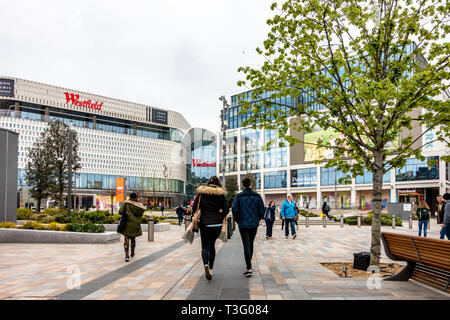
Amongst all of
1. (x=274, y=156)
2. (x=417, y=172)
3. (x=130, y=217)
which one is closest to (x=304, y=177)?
(x=274, y=156)

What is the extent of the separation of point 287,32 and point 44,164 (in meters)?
33.7

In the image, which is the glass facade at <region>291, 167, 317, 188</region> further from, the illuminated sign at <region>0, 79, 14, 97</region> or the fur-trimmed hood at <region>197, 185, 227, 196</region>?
the illuminated sign at <region>0, 79, 14, 97</region>

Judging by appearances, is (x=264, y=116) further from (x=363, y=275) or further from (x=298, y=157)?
(x=298, y=157)

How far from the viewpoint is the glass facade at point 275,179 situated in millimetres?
74438

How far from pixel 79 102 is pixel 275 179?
5690 centimetres

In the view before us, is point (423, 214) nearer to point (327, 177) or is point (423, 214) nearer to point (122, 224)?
point (122, 224)

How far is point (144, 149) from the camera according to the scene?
10512 centimetres

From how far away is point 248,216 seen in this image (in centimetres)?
681

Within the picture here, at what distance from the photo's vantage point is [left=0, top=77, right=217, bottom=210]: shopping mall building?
277 ft

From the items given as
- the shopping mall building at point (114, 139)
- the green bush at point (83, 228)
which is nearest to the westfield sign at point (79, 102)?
the shopping mall building at point (114, 139)

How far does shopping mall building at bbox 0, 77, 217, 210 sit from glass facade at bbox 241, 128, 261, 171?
15.6m

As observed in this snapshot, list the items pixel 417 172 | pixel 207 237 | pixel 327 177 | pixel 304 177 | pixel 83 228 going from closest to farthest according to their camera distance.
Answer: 1. pixel 207 237
2. pixel 83 228
3. pixel 417 172
4. pixel 327 177
5. pixel 304 177

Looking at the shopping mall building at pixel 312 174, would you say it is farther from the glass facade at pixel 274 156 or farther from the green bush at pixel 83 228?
the green bush at pixel 83 228
